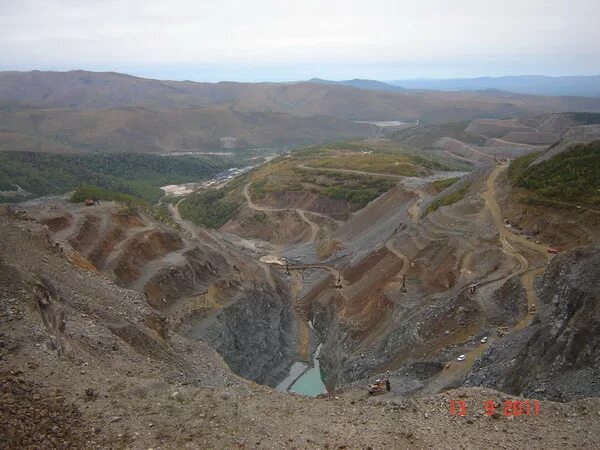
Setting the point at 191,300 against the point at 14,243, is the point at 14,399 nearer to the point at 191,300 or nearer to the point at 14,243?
the point at 14,243

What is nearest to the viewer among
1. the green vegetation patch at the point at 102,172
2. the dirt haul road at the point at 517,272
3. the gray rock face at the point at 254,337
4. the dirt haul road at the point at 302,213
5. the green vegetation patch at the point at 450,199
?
the dirt haul road at the point at 517,272

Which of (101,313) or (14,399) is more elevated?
(14,399)

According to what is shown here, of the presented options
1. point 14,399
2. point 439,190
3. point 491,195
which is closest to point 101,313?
point 14,399

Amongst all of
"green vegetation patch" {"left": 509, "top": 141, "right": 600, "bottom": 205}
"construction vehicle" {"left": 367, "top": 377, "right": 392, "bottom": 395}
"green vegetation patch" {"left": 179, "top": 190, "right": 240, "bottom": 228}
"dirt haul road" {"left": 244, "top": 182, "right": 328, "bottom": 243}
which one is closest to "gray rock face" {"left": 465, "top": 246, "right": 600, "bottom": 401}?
"construction vehicle" {"left": 367, "top": 377, "right": 392, "bottom": 395}

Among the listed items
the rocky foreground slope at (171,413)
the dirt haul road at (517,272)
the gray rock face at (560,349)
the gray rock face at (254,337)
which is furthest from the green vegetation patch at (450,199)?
the rocky foreground slope at (171,413)

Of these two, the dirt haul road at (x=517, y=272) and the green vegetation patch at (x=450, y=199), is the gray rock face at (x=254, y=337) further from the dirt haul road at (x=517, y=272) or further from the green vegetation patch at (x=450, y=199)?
the green vegetation patch at (x=450, y=199)

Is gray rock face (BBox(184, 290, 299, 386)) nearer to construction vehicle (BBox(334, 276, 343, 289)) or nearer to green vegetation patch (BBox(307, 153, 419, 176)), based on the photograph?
construction vehicle (BBox(334, 276, 343, 289))

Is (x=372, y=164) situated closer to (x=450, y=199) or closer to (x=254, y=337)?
(x=450, y=199)

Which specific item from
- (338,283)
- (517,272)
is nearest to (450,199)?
(338,283)
